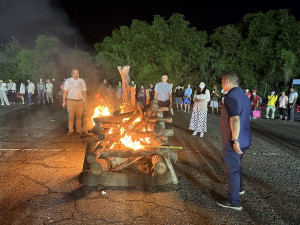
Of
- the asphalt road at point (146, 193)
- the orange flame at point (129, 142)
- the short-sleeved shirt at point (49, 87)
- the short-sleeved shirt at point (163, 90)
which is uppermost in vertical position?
the short-sleeved shirt at point (49, 87)

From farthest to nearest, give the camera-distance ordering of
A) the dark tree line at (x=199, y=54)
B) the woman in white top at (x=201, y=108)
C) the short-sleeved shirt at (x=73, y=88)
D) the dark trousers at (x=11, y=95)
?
1. the dark tree line at (x=199, y=54)
2. the dark trousers at (x=11, y=95)
3. the woman in white top at (x=201, y=108)
4. the short-sleeved shirt at (x=73, y=88)

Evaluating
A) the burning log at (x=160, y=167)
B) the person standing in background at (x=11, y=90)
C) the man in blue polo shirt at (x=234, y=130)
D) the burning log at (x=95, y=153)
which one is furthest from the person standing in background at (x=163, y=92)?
the person standing in background at (x=11, y=90)

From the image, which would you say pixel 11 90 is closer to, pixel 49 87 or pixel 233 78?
pixel 49 87

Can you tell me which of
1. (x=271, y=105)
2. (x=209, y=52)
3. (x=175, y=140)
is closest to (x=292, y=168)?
(x=175, y=140)

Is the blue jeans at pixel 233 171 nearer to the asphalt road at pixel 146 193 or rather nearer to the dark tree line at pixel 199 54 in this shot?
the asphalt road at pixel 146 193

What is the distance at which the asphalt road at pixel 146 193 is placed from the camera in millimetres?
3133

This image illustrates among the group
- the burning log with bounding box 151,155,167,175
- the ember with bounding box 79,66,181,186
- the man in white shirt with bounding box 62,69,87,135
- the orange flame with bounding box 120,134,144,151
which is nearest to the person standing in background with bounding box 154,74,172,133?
the man in white shirt with bounding box 62,69,87,135

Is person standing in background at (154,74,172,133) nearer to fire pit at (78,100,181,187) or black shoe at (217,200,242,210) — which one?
fire pit at (78,100,181,187)

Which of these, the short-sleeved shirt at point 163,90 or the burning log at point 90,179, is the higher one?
the short-sleeved shirt at point 163,90

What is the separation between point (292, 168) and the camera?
5.09 metres

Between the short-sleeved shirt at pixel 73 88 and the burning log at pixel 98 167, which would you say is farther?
the short-sleeved shirt at pixel 73 88

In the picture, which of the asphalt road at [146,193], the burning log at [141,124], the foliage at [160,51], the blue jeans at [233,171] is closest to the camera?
the asphalt road at [146,193]

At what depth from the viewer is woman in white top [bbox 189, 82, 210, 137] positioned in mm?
7634

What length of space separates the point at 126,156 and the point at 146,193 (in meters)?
0.68
